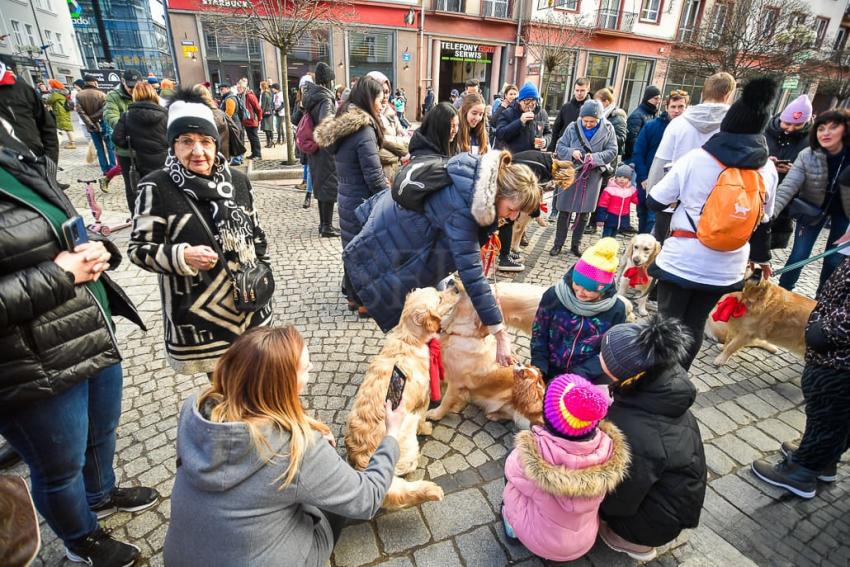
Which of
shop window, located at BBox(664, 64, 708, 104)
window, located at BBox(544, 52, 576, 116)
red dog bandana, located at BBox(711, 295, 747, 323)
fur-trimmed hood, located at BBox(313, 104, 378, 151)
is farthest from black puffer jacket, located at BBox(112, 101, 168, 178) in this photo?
shop window, located at BBox(664, 64, 708, 104)

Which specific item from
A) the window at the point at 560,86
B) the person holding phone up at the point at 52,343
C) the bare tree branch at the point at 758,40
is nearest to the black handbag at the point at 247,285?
the person holding phone up at the point at 52,343

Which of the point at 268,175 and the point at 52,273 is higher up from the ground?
the point at 52,273

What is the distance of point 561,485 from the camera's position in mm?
1967

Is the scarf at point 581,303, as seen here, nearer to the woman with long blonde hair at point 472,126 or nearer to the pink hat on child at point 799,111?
the woman with long blonde hair at point 472,126

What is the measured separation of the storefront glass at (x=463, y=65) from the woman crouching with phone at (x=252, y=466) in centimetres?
2942

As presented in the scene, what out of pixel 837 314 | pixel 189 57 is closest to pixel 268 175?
pixel 837 314

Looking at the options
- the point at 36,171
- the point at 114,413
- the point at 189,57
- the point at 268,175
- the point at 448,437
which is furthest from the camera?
the point at 189,57

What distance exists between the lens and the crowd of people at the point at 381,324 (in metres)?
1.64

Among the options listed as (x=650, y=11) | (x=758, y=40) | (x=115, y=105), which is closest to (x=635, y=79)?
(x=650, y=11)

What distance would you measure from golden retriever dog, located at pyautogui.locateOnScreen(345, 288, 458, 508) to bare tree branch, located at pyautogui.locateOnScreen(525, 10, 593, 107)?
25329mm

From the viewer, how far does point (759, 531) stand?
107 inches

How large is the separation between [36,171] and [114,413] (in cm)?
133

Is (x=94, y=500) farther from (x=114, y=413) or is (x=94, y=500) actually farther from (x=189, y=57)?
(x=189, y=57)

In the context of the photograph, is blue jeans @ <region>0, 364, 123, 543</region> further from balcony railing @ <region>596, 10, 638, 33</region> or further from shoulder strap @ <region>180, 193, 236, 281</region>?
balcony railing @ <region>596, 10, 638, 33</region>
